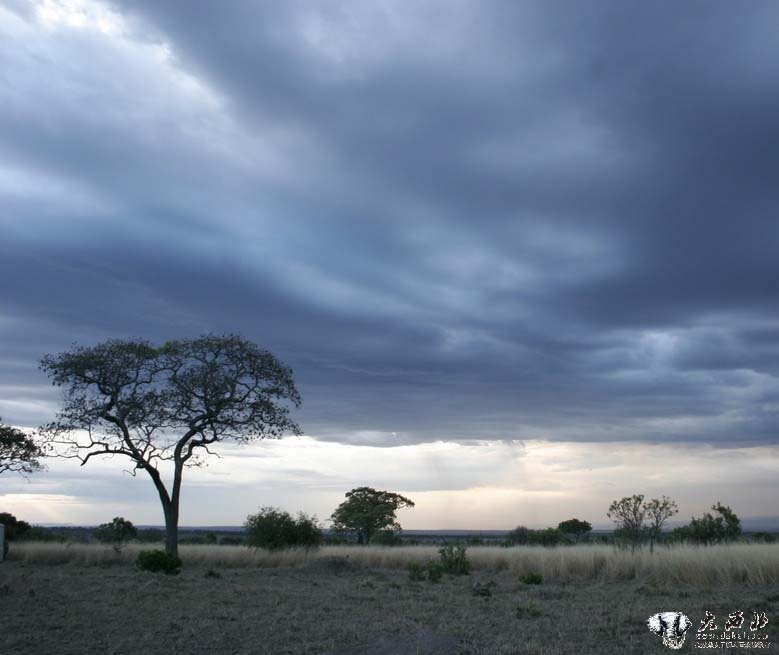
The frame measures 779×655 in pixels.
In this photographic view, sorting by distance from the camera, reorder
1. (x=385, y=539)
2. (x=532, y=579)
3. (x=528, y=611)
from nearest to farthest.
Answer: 1. (x=528, y=611)
2. (x=532, y=579)
3. (x=385, y=539)

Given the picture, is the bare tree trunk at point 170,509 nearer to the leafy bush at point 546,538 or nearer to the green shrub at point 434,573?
the green shrub at point 434,573

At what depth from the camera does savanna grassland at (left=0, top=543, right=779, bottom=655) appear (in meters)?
12.1

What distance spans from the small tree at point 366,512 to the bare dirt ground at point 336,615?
42544 mm

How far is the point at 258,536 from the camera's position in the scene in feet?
112

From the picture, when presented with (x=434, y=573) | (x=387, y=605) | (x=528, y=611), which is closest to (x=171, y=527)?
(x=434, y=573)

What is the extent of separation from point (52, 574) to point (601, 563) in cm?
1749

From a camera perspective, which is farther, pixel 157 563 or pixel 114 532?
pixel 114 532

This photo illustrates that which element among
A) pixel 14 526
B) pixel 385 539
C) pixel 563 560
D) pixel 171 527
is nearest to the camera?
pixel 563 560

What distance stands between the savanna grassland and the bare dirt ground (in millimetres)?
41

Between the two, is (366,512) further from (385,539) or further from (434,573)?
(434,573)

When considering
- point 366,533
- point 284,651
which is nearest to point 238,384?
point 284,651

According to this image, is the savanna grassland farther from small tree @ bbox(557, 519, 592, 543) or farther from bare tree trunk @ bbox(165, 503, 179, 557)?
small tree @ bbox(557, 519, 592, 543)

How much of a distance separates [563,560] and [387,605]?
9692 millimetres

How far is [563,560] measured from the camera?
24.8 m
